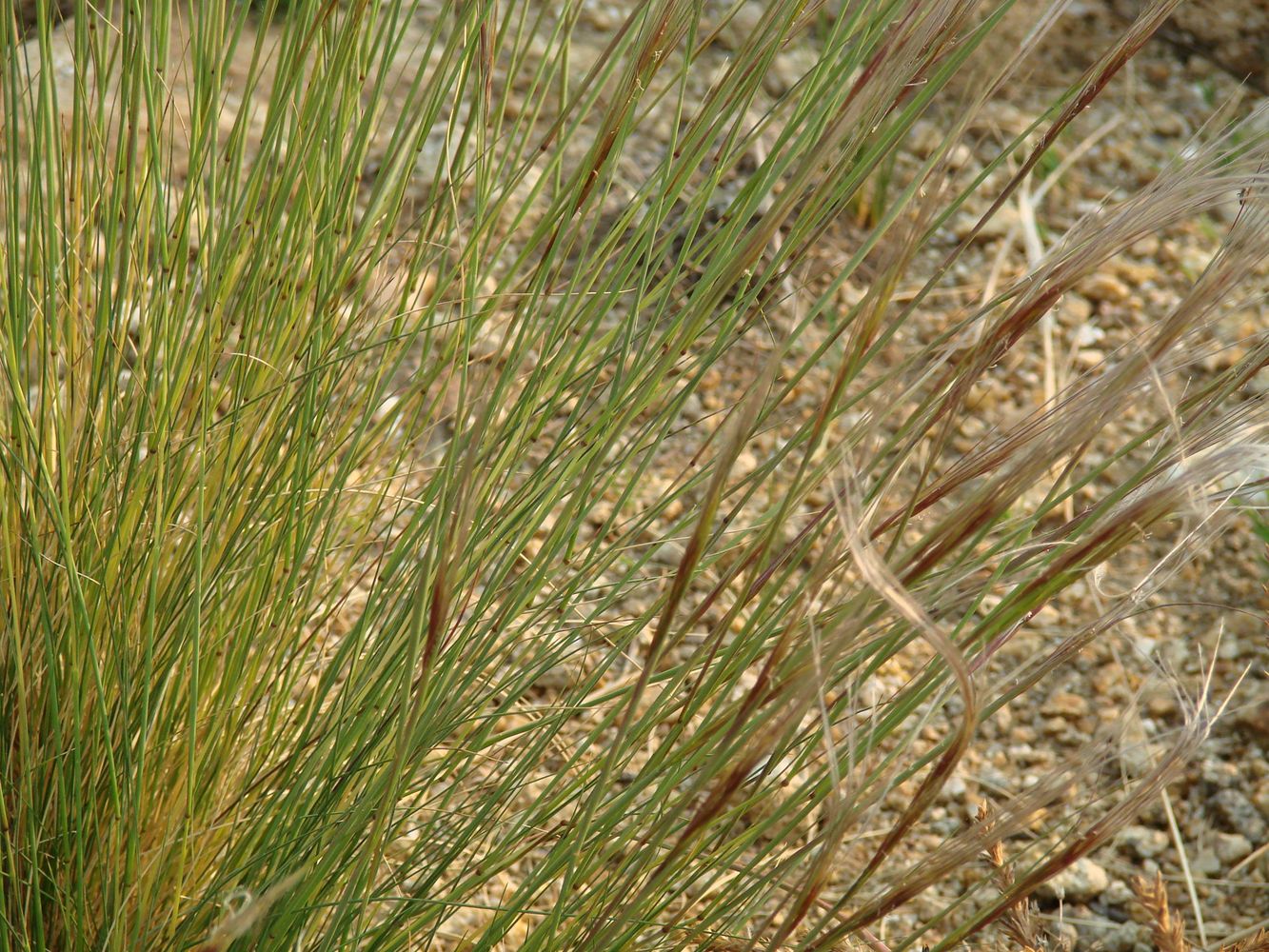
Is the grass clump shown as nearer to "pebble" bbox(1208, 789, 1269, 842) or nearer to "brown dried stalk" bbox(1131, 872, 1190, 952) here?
"brown dried stalk" bbox(1131, 872, 1190, 952)

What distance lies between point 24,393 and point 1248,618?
1.47 meters

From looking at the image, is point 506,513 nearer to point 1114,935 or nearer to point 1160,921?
point 1160,921

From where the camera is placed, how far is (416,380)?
92 cm

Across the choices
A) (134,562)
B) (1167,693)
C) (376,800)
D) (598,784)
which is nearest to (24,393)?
(134,562)

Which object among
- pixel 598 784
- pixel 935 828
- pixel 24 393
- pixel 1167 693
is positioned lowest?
pixel 935 828

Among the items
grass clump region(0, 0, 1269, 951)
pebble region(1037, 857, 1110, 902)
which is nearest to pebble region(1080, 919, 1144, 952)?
pebble region(1037, 857, 1110, 902)

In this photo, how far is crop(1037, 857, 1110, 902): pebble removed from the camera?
4.38ft

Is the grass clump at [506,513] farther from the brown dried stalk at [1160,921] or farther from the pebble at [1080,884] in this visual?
the pebble at [1080,884]

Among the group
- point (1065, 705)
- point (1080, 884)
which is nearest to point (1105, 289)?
point (1065, 705)

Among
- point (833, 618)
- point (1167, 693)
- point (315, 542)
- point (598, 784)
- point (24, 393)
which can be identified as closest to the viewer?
point (598, 784)

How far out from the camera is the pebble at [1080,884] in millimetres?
1335

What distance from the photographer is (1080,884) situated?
1.34 meters

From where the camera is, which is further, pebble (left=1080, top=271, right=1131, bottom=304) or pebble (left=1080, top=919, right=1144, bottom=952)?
pebble (left=1080, top=271, right=1131, bottom=304)

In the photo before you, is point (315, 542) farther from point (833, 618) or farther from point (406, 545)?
point (833, 618)
